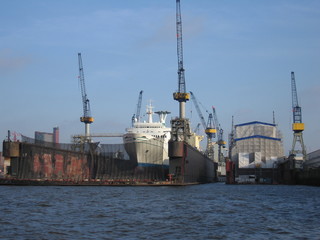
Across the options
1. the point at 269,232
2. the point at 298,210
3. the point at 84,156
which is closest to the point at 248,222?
the point at 269,232

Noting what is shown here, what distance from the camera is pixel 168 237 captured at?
93.7 feet

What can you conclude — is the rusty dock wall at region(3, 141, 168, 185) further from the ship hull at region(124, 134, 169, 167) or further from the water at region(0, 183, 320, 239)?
the water at region(0, 183, 320, 239)

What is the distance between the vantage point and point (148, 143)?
120750 millimetres

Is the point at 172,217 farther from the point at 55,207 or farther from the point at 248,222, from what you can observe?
the point at 55,207

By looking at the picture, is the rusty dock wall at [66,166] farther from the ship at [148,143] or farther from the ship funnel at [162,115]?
the ship funnel at [162,115]

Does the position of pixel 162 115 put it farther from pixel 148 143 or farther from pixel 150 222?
pixel 150 222

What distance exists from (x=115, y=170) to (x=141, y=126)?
17147 mm

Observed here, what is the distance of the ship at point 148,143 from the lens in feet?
392

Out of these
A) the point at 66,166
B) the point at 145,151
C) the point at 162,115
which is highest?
the point at 162,115

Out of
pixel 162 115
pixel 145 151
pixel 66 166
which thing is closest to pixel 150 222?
pixel 66 166

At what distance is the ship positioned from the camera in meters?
120

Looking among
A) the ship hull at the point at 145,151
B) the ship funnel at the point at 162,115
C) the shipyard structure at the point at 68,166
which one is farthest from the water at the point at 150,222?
the ship funnel at the point at 162,115

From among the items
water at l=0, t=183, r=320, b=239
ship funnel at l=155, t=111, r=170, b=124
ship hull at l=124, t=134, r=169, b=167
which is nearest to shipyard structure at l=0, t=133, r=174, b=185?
ship hull at l=124, t=134, r=169, b=167

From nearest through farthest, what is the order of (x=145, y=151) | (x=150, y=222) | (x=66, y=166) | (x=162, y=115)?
(x=150, y=222) < (x=66, y=166) < (x=145, y=151) < (x=162, y=115)
